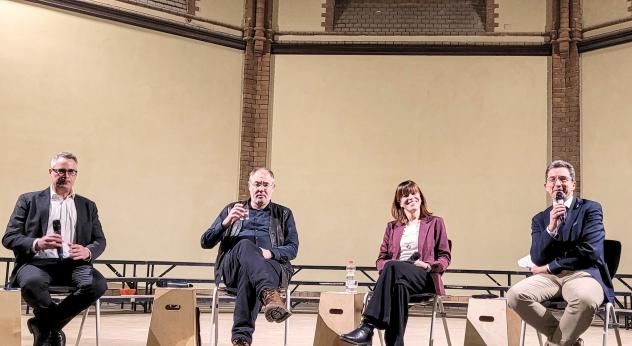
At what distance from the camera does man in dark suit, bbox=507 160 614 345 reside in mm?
3877

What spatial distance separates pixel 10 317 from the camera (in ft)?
12.5

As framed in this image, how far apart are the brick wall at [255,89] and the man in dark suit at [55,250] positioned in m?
5.21

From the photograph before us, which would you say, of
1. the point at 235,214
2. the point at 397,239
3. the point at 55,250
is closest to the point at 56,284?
the point at 55,250

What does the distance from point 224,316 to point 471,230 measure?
140 inches

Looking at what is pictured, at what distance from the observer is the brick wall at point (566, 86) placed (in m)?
9.27

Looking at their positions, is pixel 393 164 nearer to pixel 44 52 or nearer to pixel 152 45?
pixel 152 45

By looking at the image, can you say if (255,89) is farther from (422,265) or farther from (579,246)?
(579,246)

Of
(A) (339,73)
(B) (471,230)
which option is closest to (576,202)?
(B) (471,230)

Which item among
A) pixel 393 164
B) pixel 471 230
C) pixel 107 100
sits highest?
pixel 107 100

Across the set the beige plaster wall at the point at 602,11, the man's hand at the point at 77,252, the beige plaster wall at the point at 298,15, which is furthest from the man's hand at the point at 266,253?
the beige plaster wall at the point at 602,11

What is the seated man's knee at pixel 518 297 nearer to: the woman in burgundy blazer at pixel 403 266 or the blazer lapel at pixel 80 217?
the woman in burgundy blazer at pixel 403 266

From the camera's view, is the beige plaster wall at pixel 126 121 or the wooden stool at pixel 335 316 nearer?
the wooden stool at pixel 335 316

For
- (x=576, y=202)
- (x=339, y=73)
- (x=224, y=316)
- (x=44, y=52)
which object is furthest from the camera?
(x=339, y=73)

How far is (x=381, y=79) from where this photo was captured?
32.1 feet
